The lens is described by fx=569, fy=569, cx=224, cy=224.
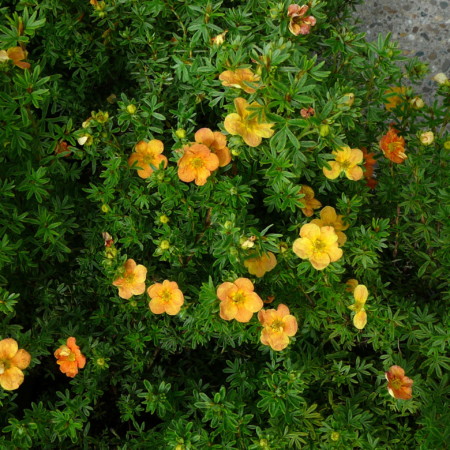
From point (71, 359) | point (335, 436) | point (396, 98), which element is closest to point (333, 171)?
point (396, 98)

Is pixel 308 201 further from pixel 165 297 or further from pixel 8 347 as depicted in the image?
pixel 8 347

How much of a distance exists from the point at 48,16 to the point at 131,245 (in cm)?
100

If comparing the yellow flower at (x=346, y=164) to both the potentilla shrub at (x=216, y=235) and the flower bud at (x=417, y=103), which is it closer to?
the potentilla shrub at (x=216, y=235)

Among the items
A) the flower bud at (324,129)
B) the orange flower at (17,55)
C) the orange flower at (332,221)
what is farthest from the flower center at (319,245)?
the orange flower at (17,55)

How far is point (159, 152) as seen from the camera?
1.98 m

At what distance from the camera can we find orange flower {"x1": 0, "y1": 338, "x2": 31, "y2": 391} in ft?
5.90

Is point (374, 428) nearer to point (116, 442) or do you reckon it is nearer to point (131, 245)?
point (116, 442)

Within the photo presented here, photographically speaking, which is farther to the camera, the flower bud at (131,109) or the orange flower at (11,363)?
the flower bud at (131,109)

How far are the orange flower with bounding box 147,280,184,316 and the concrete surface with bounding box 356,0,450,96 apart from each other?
2.24 meters

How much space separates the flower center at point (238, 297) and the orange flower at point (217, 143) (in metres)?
0.43

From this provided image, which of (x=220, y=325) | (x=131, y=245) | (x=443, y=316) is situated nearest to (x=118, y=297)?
(x=131, y=245)

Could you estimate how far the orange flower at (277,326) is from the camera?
1898 mm

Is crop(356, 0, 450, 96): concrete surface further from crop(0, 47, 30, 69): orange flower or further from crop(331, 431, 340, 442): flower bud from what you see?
crop(331, 431, 340, 442): flower bud

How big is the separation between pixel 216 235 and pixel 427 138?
868 millimetres
